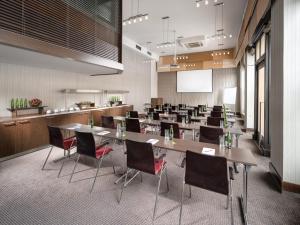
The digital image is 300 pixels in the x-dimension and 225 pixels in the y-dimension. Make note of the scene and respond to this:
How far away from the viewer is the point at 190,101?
42.8 ft

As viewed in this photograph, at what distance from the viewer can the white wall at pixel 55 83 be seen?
4711 mm

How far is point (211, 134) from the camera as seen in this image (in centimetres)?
352

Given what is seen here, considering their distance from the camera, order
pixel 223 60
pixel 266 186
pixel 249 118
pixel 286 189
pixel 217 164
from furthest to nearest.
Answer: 1. pixel 223 60
2. pixel 249 118
3. pixel 266 186
4. pixel 286 189
5. pixel 217 164

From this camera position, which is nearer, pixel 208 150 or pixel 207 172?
pixel 207 172

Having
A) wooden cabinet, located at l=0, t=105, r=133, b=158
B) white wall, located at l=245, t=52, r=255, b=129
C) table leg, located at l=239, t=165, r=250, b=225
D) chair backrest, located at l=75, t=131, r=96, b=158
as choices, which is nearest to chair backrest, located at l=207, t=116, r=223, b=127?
table leg, located at l=239, t=165, r=250, b=225

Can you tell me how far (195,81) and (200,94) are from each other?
0.99 m

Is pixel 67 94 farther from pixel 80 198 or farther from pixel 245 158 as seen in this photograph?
pixel 245 158

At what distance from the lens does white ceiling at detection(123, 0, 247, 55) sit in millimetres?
6023

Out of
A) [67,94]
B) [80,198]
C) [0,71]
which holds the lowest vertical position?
[80,198]

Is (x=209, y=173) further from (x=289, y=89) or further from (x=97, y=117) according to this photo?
(x=97, y=117)

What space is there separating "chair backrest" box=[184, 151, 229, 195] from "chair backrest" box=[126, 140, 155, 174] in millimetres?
506

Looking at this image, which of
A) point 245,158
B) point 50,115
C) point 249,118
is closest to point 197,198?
point 245,158

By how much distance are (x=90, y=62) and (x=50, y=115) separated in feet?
6.74

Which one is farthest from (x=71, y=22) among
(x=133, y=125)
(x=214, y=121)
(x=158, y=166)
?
(x=214, y=121)
